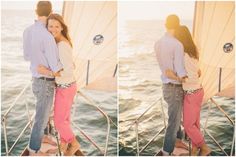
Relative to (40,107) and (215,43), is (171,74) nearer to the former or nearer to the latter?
(215,43)

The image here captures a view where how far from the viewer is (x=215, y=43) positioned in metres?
1.87

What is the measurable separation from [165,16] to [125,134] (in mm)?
667

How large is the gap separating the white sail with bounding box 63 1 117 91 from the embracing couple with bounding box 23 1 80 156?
71 millimetres

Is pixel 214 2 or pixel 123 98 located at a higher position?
pixel 214 2

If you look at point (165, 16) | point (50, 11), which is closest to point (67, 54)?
point (50, 11)

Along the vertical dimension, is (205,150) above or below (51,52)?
→ below

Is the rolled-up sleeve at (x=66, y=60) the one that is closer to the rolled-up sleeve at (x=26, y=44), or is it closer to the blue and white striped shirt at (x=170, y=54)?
the rolled-up sleeve at (x=26, y=44)

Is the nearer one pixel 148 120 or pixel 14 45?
pixel 14 45

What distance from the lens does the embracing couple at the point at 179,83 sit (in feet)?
5.78

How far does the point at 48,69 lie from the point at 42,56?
2.7 inches

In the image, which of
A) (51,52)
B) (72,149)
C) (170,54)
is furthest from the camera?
(72,149)

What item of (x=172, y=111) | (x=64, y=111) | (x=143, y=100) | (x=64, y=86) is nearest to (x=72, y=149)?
(x=64, y=111)

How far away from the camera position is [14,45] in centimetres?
177

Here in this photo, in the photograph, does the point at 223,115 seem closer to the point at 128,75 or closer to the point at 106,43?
the point at 128,75
